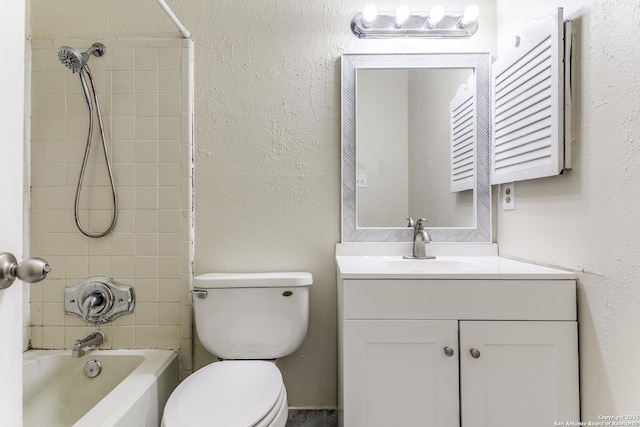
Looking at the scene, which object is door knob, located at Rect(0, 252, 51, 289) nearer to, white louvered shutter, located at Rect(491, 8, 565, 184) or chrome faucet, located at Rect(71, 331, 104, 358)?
chrome faucet, located at Rect(71, 331, 104, 358)

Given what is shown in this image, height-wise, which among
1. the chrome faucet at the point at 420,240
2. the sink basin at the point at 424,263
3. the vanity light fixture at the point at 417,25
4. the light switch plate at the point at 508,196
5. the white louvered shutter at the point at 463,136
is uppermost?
the vanity light fixture at the point at 417,25

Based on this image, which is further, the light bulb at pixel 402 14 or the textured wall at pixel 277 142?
the textured wall at pixel 277 142

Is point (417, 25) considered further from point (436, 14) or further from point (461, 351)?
point (461, 351)

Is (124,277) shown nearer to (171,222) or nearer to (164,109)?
(171,222)

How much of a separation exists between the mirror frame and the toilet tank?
39 cm

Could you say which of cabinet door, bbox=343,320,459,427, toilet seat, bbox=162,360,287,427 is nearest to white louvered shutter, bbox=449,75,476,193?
cabinet door, bbox=343,320,459,427

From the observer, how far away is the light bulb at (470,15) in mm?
1526

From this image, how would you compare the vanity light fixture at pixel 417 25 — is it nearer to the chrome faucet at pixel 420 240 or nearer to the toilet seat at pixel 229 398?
the chrome faucet at pixel 420 240

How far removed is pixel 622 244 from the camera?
0.93 meters

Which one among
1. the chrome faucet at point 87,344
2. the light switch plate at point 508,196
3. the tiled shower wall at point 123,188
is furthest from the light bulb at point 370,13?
the chrome faucet at point 87,344

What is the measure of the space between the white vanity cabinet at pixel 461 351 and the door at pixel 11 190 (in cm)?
80

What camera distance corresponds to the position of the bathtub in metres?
1.40

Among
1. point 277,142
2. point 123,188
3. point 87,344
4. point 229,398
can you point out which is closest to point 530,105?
point 277,142

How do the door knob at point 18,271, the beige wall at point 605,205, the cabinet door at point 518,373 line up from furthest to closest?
the cabinet door at point 518,373, the beige wall at point 605,205, the door knob at point 18,271
